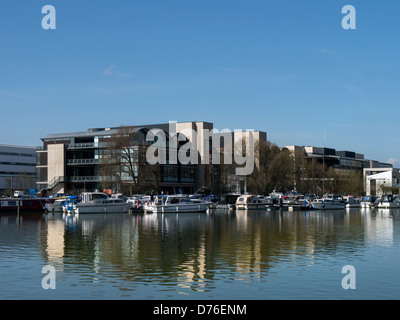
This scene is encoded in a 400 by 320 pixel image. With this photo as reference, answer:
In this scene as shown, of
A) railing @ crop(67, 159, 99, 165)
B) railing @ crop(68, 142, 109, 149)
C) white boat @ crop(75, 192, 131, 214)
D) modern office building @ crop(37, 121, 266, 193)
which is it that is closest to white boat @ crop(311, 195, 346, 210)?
modern office building @ crop(37, 121, 266, 193)

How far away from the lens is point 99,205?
84.3 meters

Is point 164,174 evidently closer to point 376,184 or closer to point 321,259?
point 376,184

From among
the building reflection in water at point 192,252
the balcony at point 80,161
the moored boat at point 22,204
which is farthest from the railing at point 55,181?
the building reflection in water at point 192,252

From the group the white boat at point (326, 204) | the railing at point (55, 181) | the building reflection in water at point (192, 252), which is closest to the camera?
the building reflection in water at point (192, 252)

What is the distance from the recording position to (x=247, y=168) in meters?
129

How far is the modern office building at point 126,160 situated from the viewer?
4429 inches

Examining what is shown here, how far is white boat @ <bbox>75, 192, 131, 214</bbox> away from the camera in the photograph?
83.7m

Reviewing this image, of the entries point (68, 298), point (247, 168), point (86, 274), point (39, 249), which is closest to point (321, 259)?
point (86, 274)

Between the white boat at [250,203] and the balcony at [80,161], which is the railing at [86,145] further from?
the white boat at [250,203]

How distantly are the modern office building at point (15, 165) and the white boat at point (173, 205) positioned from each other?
87.4 metres

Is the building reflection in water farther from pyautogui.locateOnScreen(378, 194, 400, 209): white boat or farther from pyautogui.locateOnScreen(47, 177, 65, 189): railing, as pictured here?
pyautogui.locateOnScreen(47, 177, 65, 189): railing

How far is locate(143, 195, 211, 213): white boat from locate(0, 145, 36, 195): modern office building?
8743 cm

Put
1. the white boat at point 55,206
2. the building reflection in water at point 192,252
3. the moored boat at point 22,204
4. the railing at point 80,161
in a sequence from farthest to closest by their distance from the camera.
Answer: the railing at point 80,161 < the white boat at point 55,206 < the moored boat at point 22,204 < the building reflection in water at point 192,252

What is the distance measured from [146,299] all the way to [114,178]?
93.2 m
